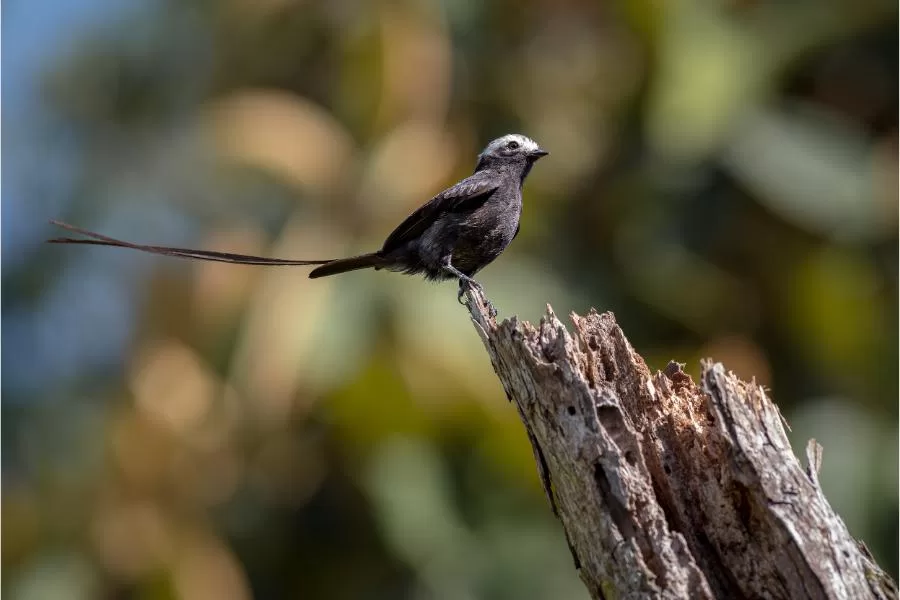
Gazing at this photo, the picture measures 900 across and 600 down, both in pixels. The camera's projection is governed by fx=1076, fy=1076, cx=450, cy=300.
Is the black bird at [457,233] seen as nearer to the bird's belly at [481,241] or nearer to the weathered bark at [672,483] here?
the bird's belly at [481,241]

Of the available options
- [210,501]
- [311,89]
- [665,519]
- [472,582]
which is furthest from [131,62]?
[665,519]

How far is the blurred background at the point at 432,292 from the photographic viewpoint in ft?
42.0

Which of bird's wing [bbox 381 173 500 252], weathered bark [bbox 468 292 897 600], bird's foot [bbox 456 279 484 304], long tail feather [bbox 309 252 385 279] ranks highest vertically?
bird's wing [bbox 381 173 500 252]

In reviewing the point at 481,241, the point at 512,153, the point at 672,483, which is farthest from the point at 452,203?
the point at 672,483

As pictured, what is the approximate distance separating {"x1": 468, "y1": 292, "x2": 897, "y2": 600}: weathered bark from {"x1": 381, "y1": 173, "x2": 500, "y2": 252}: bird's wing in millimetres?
2412

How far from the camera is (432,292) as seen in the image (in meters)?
13.1

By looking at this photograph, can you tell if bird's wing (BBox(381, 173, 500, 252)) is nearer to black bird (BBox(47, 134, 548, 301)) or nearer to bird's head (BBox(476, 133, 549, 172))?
black bird (BBox(47, 134, 548, 301))

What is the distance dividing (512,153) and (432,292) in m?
6.33

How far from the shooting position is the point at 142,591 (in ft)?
43.0

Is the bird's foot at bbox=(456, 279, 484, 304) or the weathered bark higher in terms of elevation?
the bird's foot at bbox=(456, 279, 484, 304)

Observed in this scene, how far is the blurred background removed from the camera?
12.8 meters

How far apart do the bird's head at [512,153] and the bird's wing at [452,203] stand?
1.31ft

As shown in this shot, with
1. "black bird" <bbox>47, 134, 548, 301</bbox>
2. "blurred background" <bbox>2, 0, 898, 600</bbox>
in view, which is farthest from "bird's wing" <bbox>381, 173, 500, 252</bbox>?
"blurred background" <bbox>2, 0, 898, 600</bbox>

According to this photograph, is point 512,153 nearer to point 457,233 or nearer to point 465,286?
point 457,233
